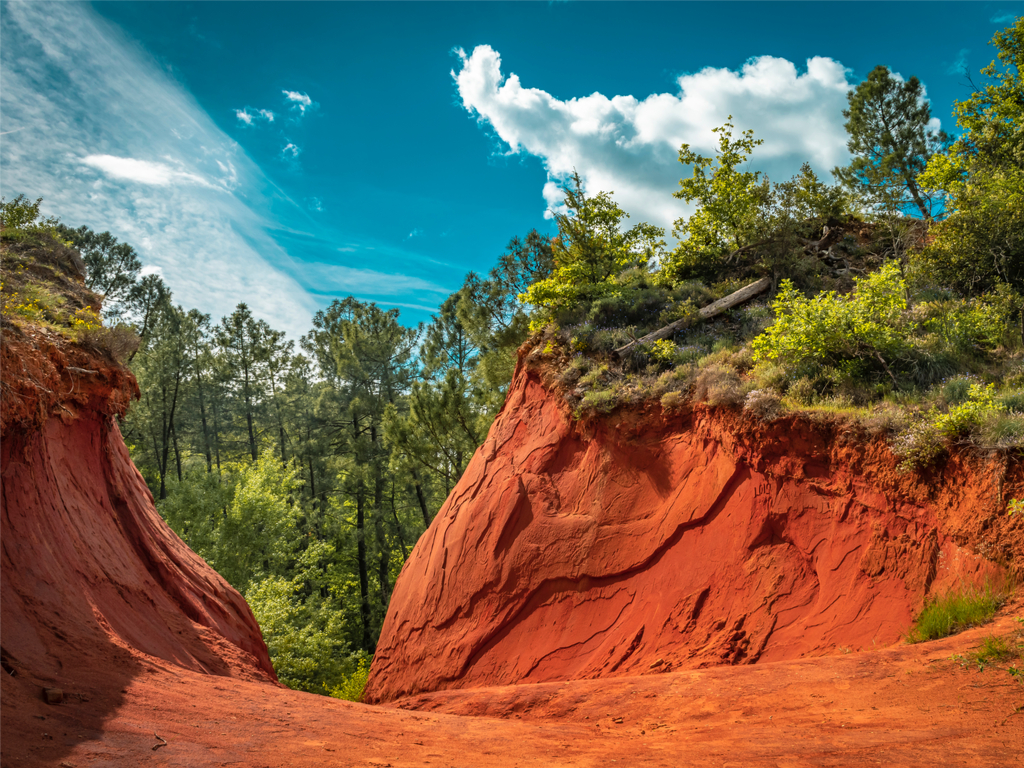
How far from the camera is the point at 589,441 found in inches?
447

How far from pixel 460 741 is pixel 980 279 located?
1332 centimetres

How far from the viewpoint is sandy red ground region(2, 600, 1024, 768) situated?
13.1 ft

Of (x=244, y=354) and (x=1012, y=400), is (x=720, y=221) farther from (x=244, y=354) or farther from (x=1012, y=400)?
(x=244, y=354)

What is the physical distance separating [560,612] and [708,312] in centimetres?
819

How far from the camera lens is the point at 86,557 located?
26.7ft

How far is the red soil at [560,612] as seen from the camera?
4.56 m

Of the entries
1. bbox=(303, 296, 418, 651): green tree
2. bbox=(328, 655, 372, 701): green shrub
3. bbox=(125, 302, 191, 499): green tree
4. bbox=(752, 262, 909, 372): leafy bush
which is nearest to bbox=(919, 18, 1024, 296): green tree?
bbox=(752, 262, 909, 372): leafy bush

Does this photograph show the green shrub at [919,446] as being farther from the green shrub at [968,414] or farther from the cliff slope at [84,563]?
the cliff slope at [84,563]

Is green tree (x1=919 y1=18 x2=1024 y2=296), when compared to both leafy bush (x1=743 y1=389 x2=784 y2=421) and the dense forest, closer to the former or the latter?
the dense forest

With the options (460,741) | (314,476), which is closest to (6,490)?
(460,741)

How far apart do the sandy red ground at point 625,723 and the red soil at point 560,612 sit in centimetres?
3

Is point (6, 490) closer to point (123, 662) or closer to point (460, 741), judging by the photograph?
point (123, 662)


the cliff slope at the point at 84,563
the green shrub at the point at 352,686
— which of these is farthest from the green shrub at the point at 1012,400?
the green shrub at the point at 352,686

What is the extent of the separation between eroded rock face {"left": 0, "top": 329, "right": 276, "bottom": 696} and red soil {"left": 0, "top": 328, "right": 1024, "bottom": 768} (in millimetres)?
50
